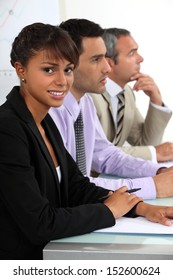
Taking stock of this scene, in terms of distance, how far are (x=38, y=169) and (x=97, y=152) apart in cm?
83

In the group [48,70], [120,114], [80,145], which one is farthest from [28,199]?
[120,114]

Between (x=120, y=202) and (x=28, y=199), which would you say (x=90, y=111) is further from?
(x=28, y=199)

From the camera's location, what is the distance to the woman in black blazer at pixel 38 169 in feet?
3.32

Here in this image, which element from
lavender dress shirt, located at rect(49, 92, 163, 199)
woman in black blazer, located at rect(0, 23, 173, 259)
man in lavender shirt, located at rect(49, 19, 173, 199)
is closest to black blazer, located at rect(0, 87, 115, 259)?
woman in black blazer, located at rect(0, 23, 173, 259)

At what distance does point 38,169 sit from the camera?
1120mm

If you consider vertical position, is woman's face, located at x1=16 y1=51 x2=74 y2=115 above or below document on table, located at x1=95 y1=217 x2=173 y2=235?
above

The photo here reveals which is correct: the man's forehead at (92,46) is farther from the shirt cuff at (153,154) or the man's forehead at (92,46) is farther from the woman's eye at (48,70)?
the woman's eye at (48,70)

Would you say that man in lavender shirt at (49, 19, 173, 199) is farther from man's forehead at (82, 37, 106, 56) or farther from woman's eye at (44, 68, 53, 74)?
woman's eye at (44, 68, 53, 74)

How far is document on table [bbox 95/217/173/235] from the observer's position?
1.04 meters

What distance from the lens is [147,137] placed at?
2535mm
